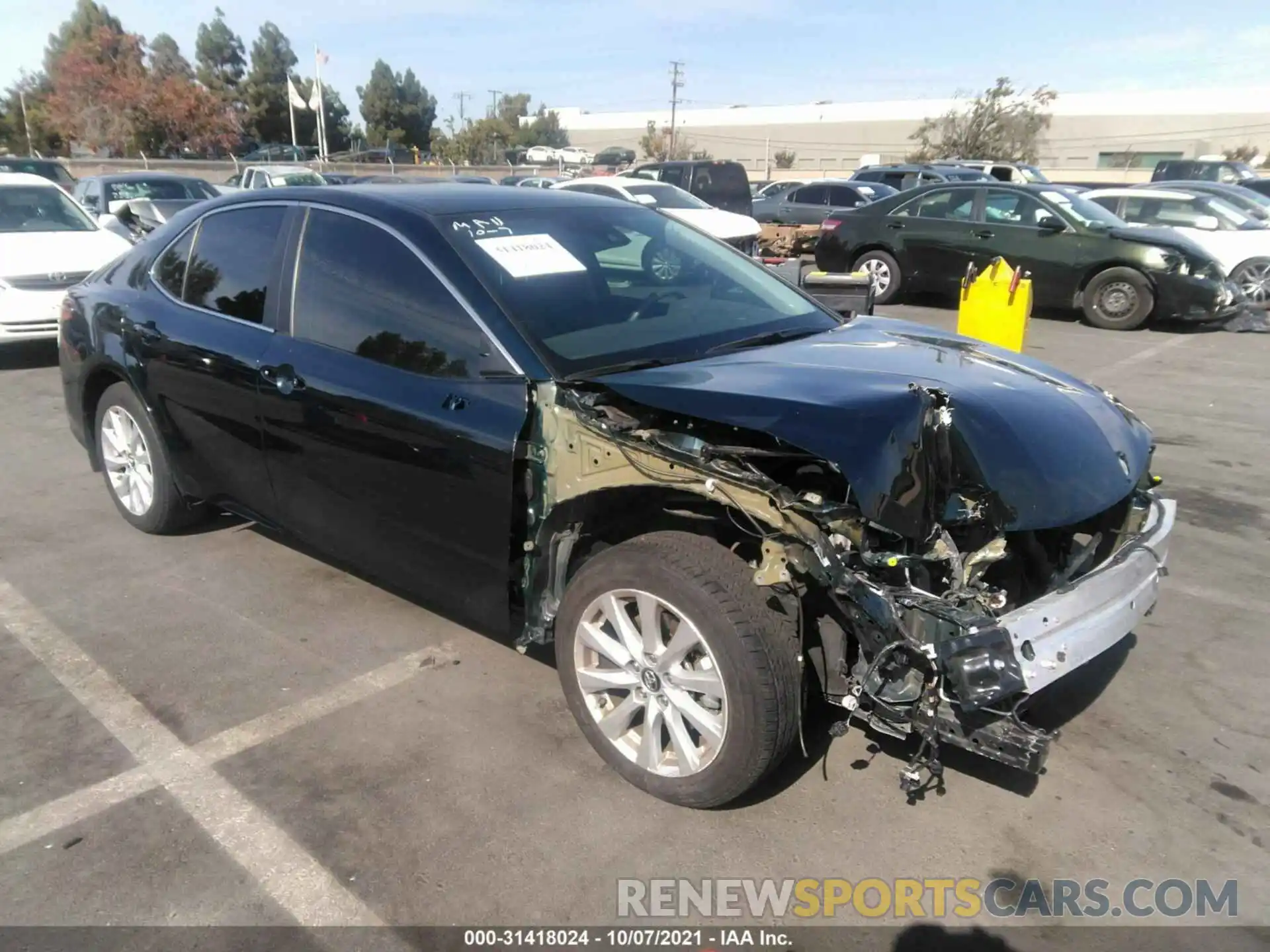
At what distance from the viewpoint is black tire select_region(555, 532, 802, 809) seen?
257 cm

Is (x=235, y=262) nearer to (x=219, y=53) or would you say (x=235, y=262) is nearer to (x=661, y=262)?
(x=661, y=262)

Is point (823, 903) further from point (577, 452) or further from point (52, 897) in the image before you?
point (52, 897)

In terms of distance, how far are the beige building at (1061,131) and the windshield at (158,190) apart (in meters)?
44.1

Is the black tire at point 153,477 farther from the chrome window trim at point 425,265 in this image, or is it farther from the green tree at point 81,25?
the green tree at point 81,25

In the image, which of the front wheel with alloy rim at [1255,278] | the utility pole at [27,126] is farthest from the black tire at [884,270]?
the utility pole at [27,126]

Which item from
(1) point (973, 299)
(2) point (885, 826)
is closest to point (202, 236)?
(2) point (885, 826)

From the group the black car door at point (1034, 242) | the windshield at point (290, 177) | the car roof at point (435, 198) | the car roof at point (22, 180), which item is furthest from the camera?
the windshield at point (290, 177)

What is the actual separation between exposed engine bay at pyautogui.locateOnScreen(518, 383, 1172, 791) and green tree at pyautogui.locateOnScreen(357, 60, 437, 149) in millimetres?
87335

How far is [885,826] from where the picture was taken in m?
2.80

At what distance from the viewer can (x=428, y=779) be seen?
3.02 meters

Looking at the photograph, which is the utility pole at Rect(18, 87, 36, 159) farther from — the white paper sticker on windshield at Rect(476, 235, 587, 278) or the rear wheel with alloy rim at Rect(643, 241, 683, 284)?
the white paper sticker on windshield at Rect(476, 235, 587, 278)

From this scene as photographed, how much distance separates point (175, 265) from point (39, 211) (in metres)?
7.14

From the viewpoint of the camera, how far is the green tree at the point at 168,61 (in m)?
58.5

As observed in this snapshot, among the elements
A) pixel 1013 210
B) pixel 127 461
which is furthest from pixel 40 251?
pixel 1013 210
